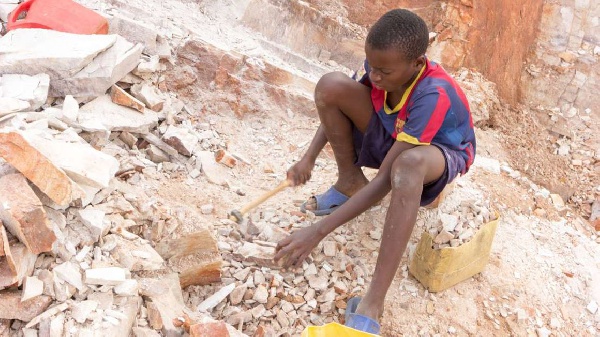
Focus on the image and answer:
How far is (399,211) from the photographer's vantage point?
2.13 meters

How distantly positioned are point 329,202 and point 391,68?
920 mm

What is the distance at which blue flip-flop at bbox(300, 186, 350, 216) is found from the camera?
9.43 ft

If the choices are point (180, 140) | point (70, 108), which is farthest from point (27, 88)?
point (180, 140)

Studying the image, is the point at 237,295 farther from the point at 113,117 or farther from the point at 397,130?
the point at 113,117

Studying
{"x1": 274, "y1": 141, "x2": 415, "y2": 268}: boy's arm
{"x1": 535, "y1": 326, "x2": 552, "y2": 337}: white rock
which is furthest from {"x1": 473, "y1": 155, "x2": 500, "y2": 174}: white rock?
{"x1": 274, "y1": 141, "x2": 415, "y2": 268}: boy's arm

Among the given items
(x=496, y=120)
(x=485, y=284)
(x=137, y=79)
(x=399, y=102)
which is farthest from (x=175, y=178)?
(x=496, y=120)

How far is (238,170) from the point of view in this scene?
333cm

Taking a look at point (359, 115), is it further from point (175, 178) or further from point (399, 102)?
point (175, 178)

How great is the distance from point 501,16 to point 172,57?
8.87 ft

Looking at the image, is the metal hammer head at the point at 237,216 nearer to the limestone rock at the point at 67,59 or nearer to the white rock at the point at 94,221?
the white rock at the point at 94,221

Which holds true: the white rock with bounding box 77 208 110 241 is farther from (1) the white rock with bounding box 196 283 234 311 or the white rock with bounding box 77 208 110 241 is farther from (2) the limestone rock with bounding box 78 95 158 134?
(2) the limestone rock with bounding box 78 95 158 134

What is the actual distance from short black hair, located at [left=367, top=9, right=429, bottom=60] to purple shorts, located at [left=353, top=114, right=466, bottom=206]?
16.3 inches

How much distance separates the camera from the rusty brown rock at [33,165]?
2.00 metres

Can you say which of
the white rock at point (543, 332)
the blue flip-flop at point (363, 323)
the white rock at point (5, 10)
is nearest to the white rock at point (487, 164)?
the white rock at point (543, 332)
